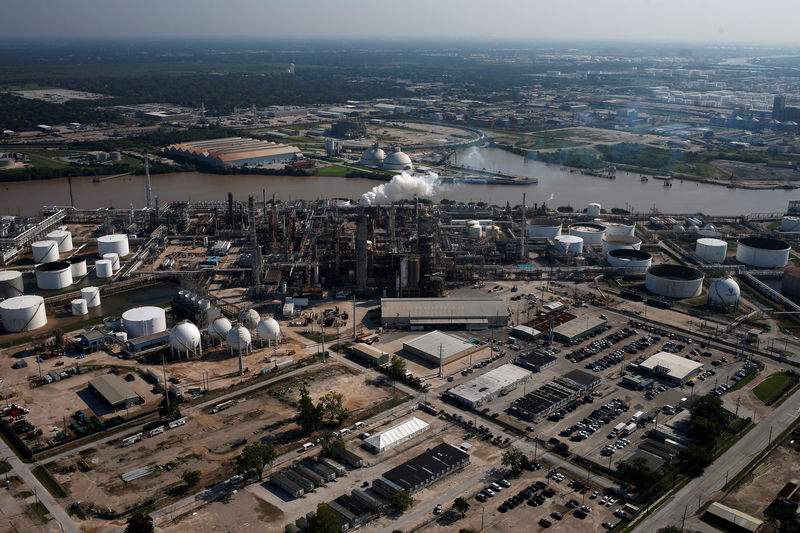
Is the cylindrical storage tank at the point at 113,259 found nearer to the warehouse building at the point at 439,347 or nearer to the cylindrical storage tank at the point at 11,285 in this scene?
the cylindrical storage tank at the point at 11,285

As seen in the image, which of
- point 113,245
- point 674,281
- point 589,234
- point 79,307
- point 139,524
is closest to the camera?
point 139,524

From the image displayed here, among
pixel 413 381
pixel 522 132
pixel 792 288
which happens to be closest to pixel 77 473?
pixel 413 381

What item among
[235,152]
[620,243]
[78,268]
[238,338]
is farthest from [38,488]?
[235,152]

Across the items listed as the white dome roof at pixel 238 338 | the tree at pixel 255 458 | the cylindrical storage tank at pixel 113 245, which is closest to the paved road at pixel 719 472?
the tree at pixel 255 458

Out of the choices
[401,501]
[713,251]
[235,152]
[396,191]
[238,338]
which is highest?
[235,152]

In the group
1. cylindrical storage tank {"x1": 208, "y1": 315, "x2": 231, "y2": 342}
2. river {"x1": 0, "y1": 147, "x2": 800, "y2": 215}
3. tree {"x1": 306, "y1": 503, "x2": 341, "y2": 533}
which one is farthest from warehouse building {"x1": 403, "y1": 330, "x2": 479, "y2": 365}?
river {"x1": 0, "y1": 147, "x2": 800, "y2": 215}

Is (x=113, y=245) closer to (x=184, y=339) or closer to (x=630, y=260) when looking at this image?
(x=184, y=339)
